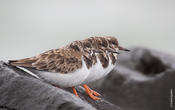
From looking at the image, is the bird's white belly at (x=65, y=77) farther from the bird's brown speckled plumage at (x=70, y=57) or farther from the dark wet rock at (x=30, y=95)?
the dark wet rock at (x=30, y=95)

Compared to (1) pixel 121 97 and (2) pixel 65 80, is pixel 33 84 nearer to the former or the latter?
(2) pixel 65 80

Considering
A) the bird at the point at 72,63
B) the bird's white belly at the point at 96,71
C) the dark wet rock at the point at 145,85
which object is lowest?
the dark wet rock at the point at 145,85

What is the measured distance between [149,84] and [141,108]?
2.35 ft

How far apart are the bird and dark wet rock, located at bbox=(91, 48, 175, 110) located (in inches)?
170

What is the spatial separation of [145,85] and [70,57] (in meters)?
5.16

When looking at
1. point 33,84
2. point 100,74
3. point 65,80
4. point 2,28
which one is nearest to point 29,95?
point 33,84

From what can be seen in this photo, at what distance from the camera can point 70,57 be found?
6.51 metres

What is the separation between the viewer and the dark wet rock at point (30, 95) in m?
5.44

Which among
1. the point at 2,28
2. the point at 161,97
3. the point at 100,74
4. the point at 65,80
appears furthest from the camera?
the point at 2,28

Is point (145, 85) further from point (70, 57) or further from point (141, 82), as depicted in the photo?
point (70, 57)

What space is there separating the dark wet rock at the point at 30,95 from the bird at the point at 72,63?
0.27 m

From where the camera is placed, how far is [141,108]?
1137cm

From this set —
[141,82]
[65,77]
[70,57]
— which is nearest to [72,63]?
[70,57]

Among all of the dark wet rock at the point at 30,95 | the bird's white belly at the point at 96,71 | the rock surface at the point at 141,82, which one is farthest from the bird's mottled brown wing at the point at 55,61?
the rock surface at the point at 141,82
